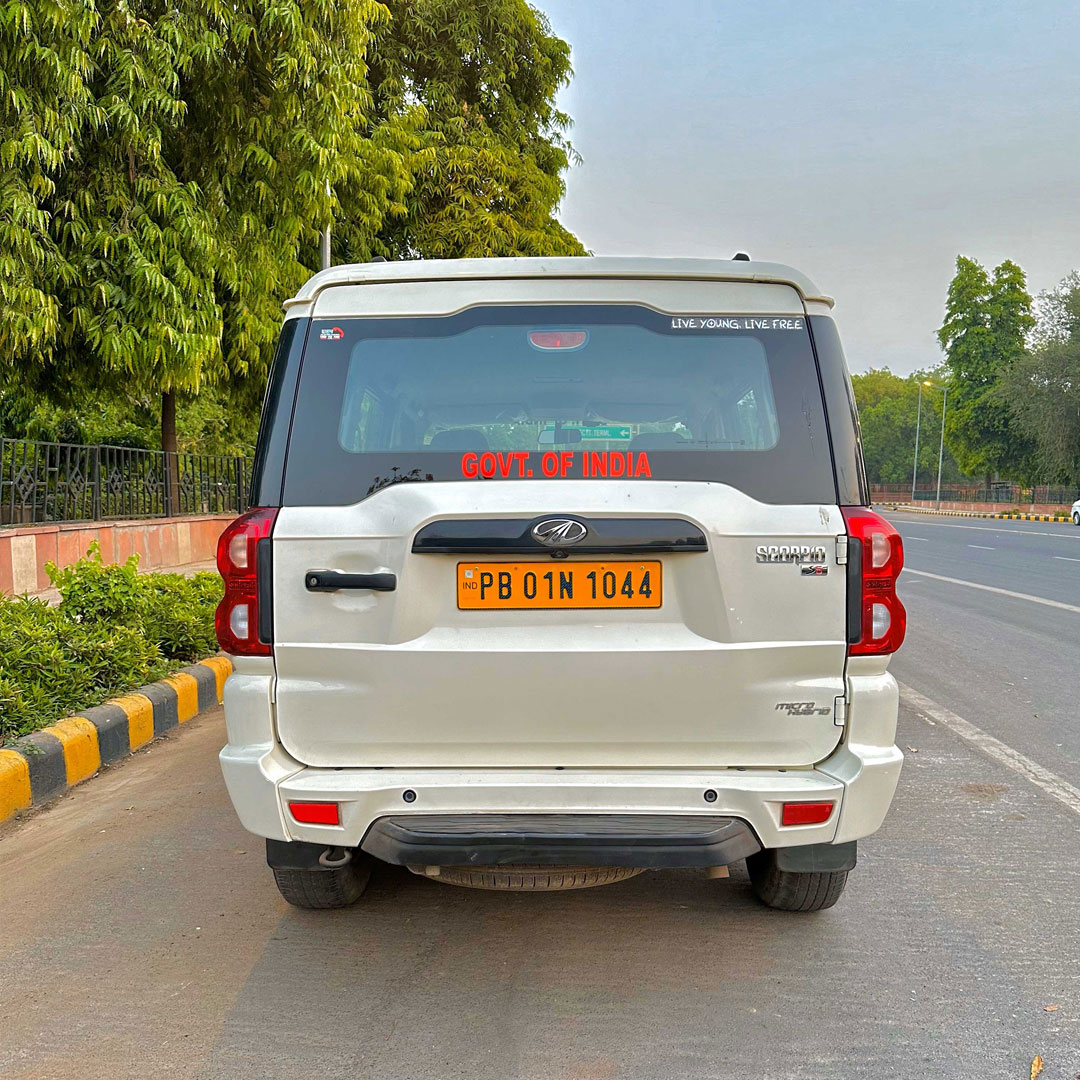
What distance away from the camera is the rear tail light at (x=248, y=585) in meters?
2.89

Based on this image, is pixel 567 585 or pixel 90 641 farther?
pixel 90 641

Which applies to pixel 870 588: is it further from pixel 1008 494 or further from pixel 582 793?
pixel 1008 494

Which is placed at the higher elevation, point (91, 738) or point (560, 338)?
point (560, 338)

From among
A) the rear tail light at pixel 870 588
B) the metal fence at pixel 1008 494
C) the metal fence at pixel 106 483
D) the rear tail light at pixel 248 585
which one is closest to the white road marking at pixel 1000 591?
the metal fence at pixel 106 483

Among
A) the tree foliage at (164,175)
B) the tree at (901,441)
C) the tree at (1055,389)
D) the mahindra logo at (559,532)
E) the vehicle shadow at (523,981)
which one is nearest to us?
the vehicle shadow at (523,981)

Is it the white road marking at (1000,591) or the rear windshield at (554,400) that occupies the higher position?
the rear windshield at (554,400)

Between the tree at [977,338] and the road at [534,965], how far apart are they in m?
68.2

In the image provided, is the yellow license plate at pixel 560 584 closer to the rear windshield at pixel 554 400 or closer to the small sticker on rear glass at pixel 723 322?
the rear windshield at pixel 554 400

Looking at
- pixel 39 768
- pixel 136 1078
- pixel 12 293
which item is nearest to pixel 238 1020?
pixel 136 1078

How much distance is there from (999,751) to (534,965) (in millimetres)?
3475

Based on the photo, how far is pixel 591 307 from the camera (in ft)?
9.78

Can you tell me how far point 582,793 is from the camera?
2834 millimetres

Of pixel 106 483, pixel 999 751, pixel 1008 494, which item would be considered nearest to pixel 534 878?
pixel 999 751

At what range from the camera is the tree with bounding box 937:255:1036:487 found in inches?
2709
